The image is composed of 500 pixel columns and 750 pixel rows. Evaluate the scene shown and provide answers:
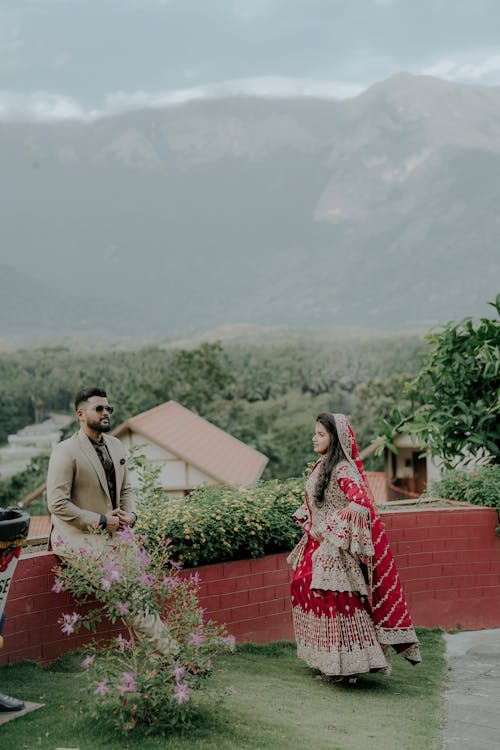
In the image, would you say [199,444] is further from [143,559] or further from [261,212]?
[261,212]

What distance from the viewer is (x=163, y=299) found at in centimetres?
13312

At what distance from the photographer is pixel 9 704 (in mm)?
4309

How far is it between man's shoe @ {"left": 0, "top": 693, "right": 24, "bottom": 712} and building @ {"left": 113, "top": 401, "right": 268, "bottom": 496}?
2657cm

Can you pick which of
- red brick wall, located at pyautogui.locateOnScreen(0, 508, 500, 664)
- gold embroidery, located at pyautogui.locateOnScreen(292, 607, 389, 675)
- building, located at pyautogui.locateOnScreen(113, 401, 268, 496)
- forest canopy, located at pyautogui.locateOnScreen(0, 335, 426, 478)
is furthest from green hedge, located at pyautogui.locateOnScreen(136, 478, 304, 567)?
forest canopy, located at pyautogui.locateOnScreen(0, 335, 426, 478)

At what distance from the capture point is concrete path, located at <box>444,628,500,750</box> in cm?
471

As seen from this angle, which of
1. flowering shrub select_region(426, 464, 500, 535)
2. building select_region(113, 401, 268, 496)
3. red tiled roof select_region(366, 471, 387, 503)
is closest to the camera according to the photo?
flowering shrub select_region(426, 464, 500, 535)

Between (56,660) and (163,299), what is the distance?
129 meters

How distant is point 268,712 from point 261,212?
156 metres

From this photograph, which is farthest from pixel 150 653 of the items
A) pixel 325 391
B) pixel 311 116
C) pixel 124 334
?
pixel 311 116

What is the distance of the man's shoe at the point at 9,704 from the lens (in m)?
4.30

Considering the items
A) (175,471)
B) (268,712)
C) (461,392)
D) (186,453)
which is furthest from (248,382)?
(268,712)

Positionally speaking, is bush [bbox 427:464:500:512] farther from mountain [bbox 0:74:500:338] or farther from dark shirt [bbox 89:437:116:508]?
mountain [bbox 0:74:500:338]

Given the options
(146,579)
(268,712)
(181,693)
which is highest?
(146,579)

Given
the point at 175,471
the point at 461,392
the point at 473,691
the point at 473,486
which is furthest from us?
the point at 175,471
